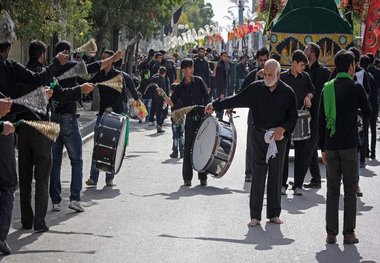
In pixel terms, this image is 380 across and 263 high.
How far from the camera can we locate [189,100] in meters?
14.1

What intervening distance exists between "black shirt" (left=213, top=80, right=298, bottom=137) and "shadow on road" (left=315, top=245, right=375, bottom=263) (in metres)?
1.65

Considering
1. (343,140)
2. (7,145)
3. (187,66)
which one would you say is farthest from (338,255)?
(187,66)

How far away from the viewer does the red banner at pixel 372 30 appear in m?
25.8

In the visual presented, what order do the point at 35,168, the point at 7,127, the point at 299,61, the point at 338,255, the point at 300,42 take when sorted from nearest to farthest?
1. the point at 7,127
2. the point at 338,255
3. the point at 35,168
4. the point at 299,61
5. the point at 300,42

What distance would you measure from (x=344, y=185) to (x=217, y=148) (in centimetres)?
343

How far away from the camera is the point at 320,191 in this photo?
13289 millimetres

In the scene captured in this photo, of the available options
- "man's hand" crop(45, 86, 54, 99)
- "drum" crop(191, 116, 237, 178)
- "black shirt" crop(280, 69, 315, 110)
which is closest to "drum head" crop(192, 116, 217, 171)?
"drum" crop(191, 116, 237, 178)

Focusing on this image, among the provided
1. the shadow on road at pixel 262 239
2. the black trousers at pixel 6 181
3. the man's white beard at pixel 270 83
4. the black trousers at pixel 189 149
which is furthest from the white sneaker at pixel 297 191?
the black trousers at pixel 6 181

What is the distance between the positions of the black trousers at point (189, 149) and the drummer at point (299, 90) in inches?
57.3

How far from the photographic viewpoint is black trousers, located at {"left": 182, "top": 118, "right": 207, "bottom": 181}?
1376cm

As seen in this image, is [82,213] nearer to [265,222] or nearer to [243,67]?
[265,222]

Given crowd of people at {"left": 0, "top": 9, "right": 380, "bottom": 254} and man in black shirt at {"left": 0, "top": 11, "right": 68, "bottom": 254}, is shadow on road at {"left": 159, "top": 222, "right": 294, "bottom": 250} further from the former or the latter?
man in black shirt at {"left": 0, "top": 11, "right": 68, "bottom": 254}

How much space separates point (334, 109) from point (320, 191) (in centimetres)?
402

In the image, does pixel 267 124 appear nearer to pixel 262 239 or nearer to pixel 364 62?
pixel 262 239
